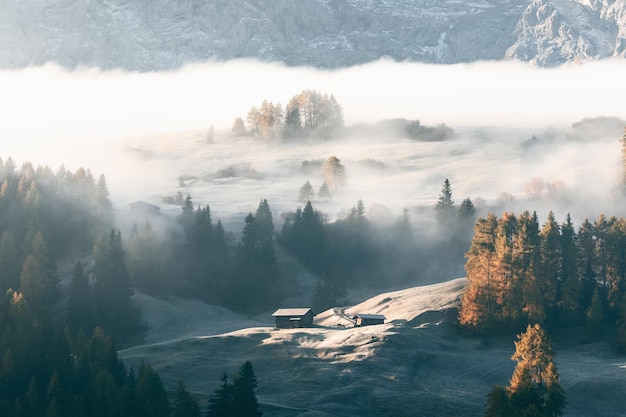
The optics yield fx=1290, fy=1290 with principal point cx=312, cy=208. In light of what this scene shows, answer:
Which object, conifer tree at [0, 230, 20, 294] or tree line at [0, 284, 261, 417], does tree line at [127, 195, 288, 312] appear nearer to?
conifer tree at [0, 230, 20, 294]

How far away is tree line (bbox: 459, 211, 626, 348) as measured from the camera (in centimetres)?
14350

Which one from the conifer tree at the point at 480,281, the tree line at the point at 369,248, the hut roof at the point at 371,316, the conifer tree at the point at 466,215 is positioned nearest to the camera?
the conifer tree at the point at 480,281

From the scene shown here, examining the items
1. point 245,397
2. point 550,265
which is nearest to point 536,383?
point 245,397

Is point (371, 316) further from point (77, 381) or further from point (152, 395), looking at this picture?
point (152, 395)

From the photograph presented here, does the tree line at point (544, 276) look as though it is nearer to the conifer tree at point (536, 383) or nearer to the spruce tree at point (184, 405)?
the conifer tree at point (536, 383)

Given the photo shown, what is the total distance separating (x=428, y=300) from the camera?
500ft

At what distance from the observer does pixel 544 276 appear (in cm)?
14762

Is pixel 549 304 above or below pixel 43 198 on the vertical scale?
below

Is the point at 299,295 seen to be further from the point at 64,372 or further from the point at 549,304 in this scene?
the point at 64,372

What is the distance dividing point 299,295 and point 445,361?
5615 cm

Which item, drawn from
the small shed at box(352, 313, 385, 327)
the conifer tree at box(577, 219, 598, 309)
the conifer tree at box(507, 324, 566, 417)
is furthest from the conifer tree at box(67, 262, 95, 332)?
the conifer tree at box(507, 324, 566, 417)

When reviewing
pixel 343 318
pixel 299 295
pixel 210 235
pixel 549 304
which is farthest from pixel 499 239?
pixel 210 235

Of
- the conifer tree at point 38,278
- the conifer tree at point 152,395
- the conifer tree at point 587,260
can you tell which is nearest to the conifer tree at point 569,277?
the conifer tree at point 587,260

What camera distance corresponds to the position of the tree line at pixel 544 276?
144 m
